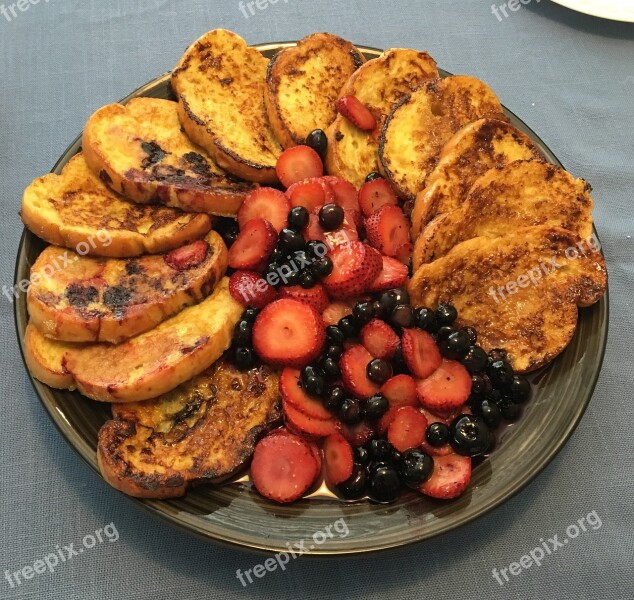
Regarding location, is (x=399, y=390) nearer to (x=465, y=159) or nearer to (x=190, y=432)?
(x=190, y=432)

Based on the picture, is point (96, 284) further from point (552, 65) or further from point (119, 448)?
point (552, 65)

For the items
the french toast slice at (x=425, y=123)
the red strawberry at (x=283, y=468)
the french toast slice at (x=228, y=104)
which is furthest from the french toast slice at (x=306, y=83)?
the red strawberry at (x=283, y=468)

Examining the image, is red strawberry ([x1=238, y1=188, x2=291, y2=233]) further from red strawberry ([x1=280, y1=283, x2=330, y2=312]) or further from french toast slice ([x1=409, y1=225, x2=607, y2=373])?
french toast slice ([x1=409, y1=225, x2=607, y2=373])

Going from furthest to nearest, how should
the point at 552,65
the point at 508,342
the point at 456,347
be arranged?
the point at 552,65, the point at 508,342, the point at 456,347

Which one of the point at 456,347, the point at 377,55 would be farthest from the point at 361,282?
the point at 377,55

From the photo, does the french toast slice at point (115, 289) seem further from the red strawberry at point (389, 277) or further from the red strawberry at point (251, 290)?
the red strawberry at point (389, 277)

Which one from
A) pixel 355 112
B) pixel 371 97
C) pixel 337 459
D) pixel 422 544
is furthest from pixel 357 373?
pixel 371 97
